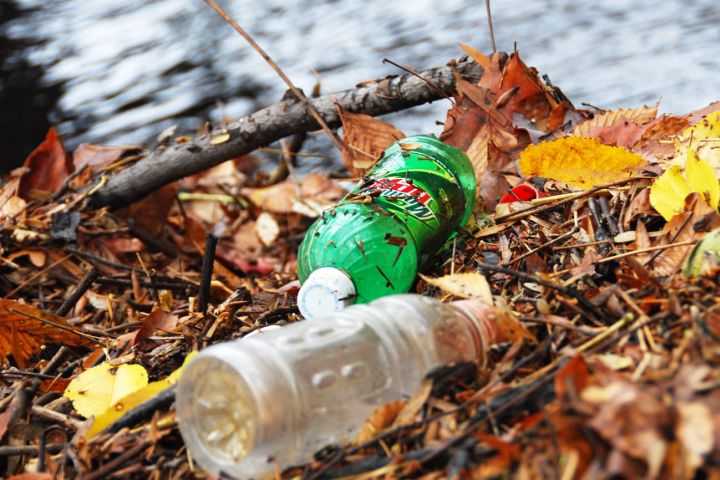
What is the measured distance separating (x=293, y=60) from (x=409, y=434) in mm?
5201

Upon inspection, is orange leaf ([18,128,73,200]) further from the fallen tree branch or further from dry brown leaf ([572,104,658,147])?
dry brown leaf ([572,104,658,147])

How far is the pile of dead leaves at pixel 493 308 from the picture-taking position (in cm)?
112

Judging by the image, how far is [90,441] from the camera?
1527 millimetres

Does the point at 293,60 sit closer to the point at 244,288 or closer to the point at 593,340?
the point at 244,288

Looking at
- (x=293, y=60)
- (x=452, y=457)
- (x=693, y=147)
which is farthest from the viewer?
(x=293, y=60)

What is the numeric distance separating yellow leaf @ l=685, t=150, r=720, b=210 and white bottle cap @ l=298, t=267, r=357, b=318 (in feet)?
2.52

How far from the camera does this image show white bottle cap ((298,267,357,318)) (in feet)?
5.85

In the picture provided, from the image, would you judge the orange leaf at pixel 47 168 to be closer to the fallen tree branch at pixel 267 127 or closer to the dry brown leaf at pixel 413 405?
the fallen tree branch at pixel 267 127

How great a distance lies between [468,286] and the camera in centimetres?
168

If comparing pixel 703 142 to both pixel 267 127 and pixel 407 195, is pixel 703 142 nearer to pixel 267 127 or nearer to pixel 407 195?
pixel 407 195

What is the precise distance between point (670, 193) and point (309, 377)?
3.12ft

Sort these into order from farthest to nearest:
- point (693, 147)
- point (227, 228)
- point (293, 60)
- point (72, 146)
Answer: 1. point (293, 60)
2. point (72, 146)
3. point (227, 228)
4. point (693, 147)

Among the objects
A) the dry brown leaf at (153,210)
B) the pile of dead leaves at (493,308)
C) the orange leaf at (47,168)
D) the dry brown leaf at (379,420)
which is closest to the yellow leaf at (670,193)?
the pile of dead leaves at (493,308)

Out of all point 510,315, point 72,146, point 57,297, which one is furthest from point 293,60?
point 510,315
